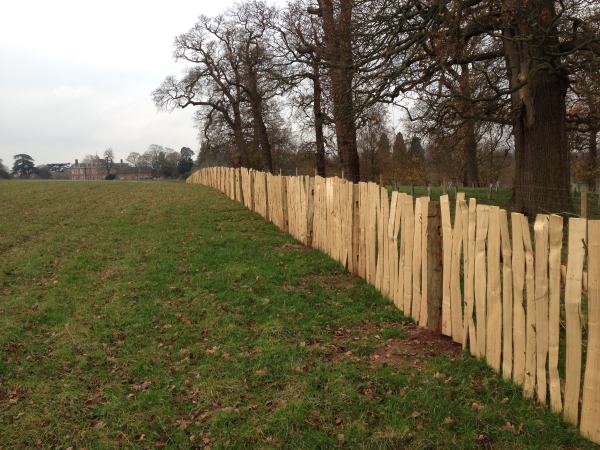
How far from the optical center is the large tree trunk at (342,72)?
504 inches

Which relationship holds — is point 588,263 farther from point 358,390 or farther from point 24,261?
point 24,261

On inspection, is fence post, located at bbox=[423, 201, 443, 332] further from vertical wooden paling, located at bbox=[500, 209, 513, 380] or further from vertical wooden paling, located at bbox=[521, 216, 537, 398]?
vertical wooden paling, located at bbox=[521, 216, 537, 398]

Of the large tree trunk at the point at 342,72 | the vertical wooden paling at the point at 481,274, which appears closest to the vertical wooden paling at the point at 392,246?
the vertical wooden paling at the point at 481,274

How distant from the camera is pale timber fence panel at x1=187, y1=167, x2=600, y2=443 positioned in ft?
12.0

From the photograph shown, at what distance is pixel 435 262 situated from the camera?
5531 mm

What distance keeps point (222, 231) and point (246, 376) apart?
740 centimetres

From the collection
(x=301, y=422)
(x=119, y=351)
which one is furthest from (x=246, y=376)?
(x=119, y=351)

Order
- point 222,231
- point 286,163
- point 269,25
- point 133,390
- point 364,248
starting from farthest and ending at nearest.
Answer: point 286,163 < point 269,25 < point 222,231 < point 364,248 < point 133,390

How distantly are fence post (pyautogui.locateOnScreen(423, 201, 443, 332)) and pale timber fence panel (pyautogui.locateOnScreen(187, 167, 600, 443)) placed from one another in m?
0.01

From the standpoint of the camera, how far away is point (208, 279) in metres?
7.98

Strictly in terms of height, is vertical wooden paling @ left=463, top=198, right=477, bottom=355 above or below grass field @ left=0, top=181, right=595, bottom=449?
above

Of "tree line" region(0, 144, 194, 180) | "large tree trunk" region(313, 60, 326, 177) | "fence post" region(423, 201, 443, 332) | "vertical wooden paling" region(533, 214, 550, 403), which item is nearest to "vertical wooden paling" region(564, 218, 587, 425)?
"vertical wooden paling" region(533, 214, 550, 403)

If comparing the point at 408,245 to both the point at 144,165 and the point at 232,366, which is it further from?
the point at 144,165

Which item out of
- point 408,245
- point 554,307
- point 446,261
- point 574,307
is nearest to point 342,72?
point 408,245
